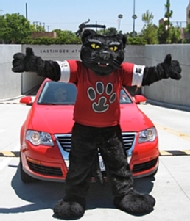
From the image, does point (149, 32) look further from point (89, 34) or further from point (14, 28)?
point (89, 34)

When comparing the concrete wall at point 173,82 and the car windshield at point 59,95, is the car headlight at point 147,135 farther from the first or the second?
the concrete wall at point 173,82

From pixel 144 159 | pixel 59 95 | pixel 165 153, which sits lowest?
pixel 165 153

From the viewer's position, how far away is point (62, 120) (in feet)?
17.4

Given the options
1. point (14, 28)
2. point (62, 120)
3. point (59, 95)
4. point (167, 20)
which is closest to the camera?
point (62, 120)

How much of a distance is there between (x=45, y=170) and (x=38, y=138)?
385 mm

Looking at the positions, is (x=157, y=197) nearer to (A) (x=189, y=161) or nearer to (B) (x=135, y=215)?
(B) (x=135, y=215)

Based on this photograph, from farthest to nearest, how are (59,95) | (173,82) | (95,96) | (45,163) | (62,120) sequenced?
(173,82)
(59,95)
(62,120)
(45,163)
(95,96)

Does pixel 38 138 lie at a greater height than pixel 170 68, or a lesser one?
lesser

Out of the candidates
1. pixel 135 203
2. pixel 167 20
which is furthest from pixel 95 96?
pixel 167 20

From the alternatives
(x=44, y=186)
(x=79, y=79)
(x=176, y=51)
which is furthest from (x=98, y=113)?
(x=176, y=51)

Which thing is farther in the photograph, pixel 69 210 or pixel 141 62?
pixel 141 62

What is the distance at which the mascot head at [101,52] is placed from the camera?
4.46m

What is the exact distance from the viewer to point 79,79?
4.67 meters

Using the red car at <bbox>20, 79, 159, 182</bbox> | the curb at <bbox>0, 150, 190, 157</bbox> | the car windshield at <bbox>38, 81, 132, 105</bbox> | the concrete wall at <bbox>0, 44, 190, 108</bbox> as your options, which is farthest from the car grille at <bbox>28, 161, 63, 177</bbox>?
the concrete wall at <bbox>0, 44, 190, 108</bbox>
